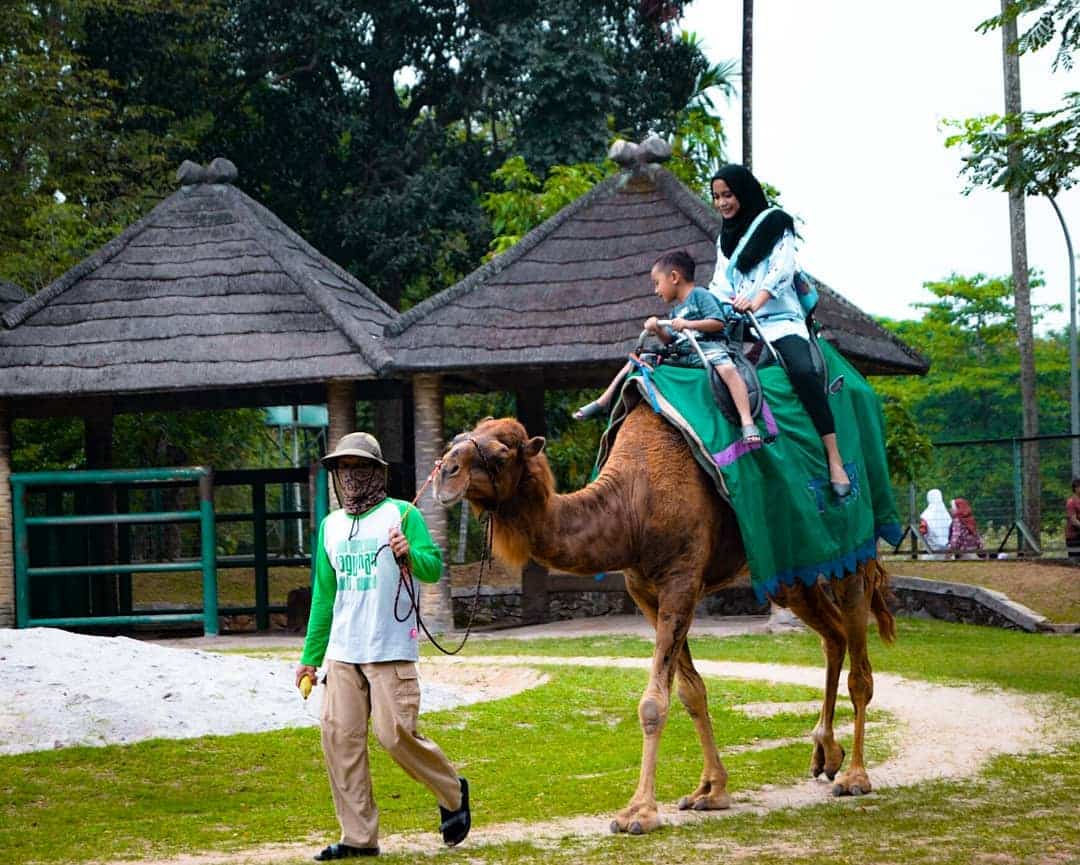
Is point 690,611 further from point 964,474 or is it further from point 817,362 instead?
point 964,474

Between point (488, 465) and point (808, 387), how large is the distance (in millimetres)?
2521

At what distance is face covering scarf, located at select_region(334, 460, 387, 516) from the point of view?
7.58 meters

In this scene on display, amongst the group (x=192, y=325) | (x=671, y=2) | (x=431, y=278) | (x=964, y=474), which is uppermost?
(x=671, y=2)

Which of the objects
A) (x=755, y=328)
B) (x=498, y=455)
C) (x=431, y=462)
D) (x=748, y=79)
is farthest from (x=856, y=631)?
(x=748, y=79)

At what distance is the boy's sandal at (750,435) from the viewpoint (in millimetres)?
8727

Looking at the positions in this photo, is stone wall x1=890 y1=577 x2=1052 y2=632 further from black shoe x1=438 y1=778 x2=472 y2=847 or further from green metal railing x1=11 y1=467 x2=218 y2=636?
black shoe x1=438 y1=778 x2=472 y2=847

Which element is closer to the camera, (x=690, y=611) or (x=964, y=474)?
(x=690, y=611)

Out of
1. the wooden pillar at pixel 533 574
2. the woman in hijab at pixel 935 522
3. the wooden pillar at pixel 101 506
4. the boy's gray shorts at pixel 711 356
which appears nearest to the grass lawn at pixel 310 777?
the boy's gray shorts at pixel 711 356

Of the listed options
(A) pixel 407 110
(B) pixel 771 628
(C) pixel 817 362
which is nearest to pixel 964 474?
(B) pixel 771 628

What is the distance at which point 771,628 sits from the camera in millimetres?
19797

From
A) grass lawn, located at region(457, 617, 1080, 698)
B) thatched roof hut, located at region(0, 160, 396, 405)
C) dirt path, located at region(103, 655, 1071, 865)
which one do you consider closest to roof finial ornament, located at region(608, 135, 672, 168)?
thatched roof hut, located at region(0, 160, 396, 405)

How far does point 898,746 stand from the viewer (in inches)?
425

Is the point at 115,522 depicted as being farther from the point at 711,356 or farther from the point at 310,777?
the point at 711,356

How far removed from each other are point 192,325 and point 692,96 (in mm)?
16142
